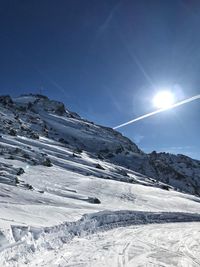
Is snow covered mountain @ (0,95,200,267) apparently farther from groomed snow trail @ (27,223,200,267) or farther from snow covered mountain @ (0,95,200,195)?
snow covered mountain @ (0,95,200,195)

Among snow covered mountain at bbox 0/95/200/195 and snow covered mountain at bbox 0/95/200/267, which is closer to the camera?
snow covered mountain at bbox 0/95/200/267

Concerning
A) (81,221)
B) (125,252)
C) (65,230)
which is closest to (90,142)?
(81,221)

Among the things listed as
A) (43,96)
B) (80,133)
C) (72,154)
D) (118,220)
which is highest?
(43,96)

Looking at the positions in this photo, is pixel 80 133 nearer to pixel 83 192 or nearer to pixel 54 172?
pixel 54 172

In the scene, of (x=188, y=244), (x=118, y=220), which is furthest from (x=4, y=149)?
(x=188, y=244)

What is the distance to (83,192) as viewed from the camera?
39812 mm

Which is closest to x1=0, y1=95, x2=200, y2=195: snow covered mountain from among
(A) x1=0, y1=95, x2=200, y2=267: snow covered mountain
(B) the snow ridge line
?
(A) x1=0, y1=95, x2=200, y2=267: snow covered mountain

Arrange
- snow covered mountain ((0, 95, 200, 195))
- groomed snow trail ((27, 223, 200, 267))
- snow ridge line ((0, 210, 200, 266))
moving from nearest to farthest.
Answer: snow ridge line ((0, 210, 200, 266)), groomed snow trail ((27, 223, 200, 267)), snow covered mountain ((0, 95, 200, 195))

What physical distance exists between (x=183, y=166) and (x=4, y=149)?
149 m

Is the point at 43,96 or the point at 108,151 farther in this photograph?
the point at 43,96

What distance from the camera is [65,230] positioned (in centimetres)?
1841

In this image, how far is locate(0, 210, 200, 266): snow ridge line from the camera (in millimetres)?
12945

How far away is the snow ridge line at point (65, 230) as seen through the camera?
12.9 metres

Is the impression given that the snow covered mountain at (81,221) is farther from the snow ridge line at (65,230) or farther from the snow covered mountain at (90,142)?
the snow covered mountain at (90,142)
